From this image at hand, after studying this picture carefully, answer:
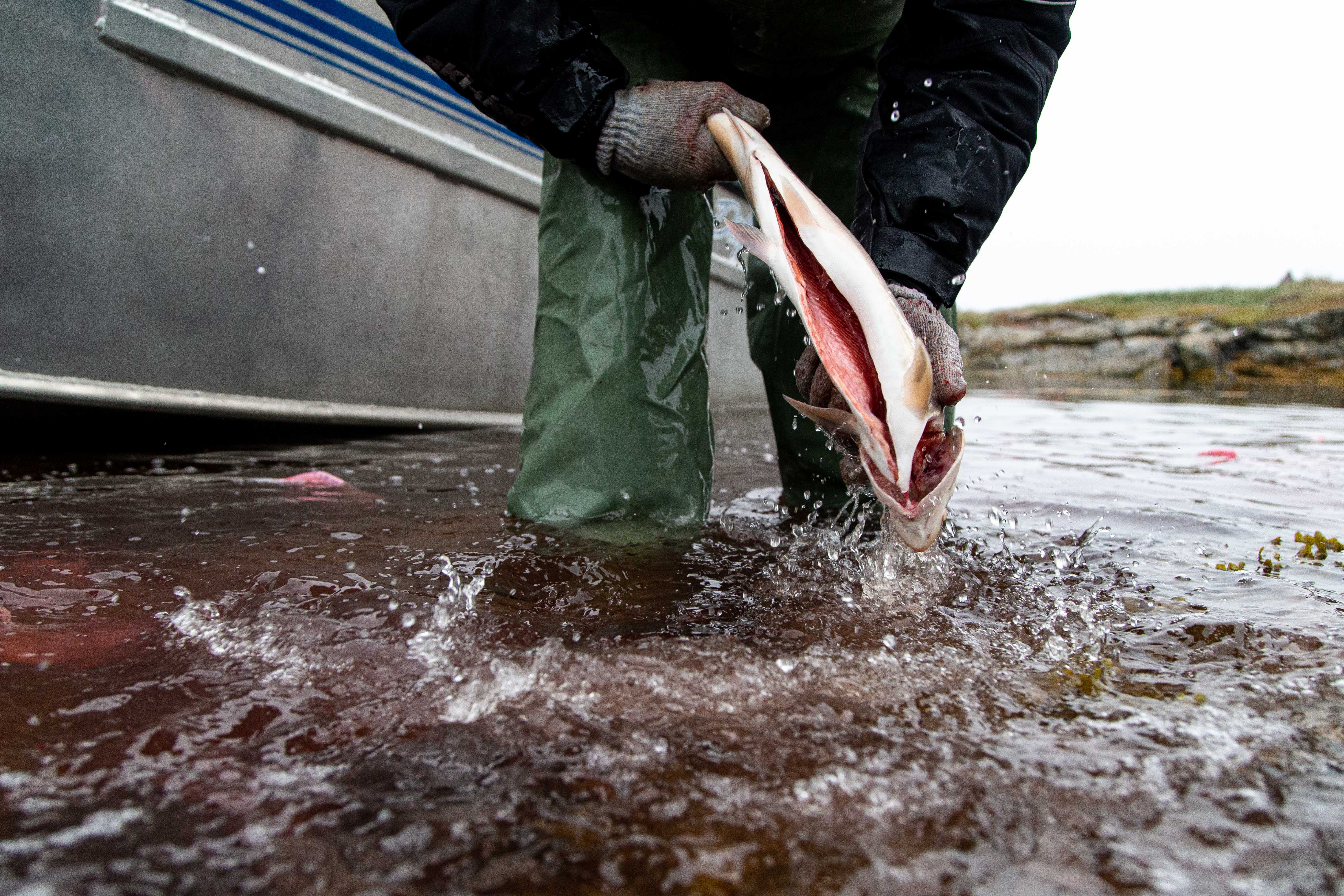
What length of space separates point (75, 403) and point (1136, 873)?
347 centimetres

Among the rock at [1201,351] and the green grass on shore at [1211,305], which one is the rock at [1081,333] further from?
the rock at [1201,351]

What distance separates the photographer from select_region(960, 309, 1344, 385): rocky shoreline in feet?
63.2

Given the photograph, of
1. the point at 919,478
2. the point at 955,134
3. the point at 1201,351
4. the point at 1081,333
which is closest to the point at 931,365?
the point at 919,478

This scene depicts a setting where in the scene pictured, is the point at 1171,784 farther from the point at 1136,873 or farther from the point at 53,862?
the point at 53,862

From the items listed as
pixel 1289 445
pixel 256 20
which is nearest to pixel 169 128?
pixel 256 20

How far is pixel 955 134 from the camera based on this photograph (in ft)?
6.78

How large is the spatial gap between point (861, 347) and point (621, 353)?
66cm

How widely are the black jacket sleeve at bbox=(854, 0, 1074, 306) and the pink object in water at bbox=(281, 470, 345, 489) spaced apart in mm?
1895

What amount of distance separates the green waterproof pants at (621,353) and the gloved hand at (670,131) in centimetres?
14

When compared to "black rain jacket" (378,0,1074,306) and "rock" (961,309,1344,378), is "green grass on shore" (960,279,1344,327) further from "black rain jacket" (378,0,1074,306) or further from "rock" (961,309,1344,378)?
"black rain jacket" (378,0,1074,306)

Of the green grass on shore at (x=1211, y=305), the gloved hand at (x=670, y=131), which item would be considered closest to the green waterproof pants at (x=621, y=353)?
the gloved hand at (x=670, y=131)

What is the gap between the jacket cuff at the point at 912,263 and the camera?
6.78 feet

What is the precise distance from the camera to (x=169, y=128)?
10.9 feet

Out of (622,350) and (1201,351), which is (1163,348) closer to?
(1201,351)
